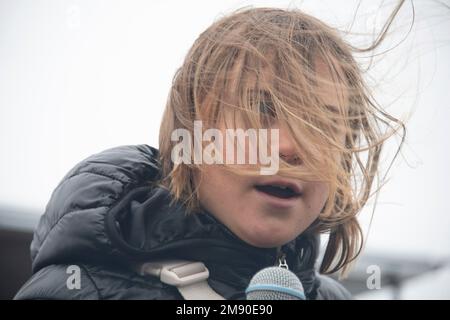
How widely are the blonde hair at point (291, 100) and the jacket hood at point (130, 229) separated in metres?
0.05

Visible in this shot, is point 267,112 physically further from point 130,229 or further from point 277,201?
point 130,229

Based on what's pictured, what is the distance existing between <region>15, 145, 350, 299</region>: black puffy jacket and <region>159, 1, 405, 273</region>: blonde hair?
57 millimetres

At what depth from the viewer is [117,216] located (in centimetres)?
102

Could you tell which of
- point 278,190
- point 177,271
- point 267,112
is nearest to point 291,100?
point 267,112

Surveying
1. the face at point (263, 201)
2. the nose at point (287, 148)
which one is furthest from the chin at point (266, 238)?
the nose at point (287, 148)

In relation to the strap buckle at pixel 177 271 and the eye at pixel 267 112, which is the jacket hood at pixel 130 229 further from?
the eye at pixel 267 112

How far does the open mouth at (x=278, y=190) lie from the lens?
111 centimetres

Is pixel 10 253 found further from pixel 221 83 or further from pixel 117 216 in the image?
pixel 221 83

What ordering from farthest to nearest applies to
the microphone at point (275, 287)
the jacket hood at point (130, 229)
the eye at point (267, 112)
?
the eye at point (267, 112), the jacket hood at point (130, 229), the microphone at point (275, 287)

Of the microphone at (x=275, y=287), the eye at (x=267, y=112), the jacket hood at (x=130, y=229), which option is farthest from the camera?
the eye at (x=267, y=112)

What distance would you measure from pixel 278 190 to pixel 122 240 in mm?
282

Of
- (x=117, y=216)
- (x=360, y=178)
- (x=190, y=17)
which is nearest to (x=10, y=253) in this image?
(x=117, y=216)

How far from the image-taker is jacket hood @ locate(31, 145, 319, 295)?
1.02 meters

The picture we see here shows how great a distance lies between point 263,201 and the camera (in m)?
1.10
